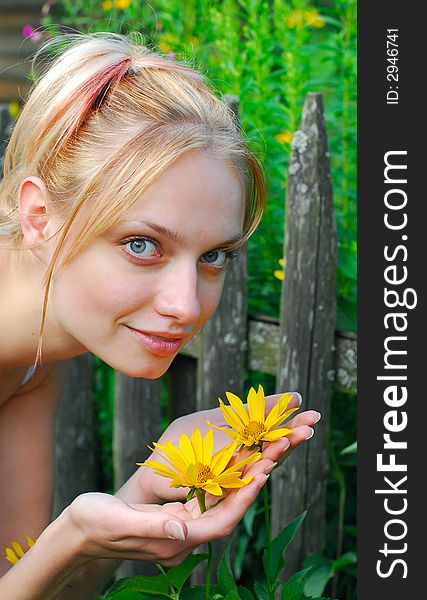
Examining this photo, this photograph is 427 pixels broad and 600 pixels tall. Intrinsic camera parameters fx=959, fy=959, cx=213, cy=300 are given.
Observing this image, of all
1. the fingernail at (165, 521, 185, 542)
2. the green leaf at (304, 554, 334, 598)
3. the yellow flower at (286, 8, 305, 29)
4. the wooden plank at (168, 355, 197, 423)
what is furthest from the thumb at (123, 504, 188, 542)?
the yellow flower at (286, 8, 305, 29)

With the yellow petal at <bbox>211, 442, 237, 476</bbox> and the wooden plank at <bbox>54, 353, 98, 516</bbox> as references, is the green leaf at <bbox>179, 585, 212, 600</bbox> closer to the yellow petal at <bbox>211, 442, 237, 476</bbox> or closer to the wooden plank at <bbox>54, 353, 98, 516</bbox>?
the yellow petal at <bbox>211, 442, 237, 476</bbox>

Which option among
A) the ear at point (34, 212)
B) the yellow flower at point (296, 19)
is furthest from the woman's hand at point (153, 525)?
the yellow flower at point (296, 19)

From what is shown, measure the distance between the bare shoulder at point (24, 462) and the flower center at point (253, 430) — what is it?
71 cm

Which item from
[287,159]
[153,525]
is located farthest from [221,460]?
[287,159]

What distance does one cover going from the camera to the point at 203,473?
50.8 inches

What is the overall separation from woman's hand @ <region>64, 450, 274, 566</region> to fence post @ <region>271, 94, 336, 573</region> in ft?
2.85

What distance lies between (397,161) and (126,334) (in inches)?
20.8

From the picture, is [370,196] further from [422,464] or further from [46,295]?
[46,295]

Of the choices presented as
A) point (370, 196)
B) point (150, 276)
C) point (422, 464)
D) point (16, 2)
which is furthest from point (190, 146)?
point (16, 2)

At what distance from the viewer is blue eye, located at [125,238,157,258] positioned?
1462 millimetres

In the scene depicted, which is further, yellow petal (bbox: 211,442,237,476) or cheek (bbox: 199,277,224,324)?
cheek (bbox: 199,277,224,324)

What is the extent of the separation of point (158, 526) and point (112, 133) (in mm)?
648

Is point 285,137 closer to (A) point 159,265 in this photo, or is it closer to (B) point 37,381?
(B) point 37,381

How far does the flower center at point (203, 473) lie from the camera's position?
1285 millimetres
